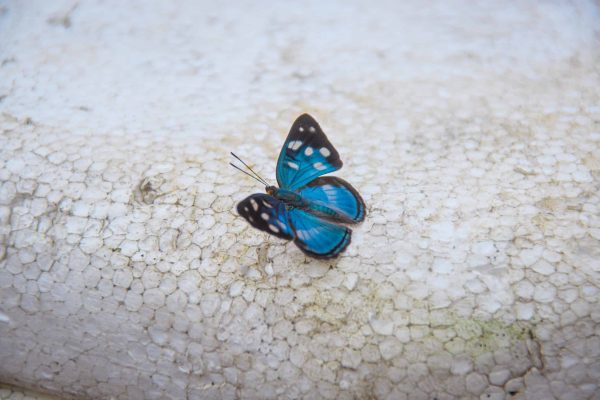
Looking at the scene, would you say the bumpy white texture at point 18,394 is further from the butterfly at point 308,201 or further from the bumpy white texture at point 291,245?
the butterfly at point 308,201

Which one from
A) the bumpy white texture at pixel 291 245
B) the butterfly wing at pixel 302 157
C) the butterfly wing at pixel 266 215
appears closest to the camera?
the butterfly wing at pixel 266 215

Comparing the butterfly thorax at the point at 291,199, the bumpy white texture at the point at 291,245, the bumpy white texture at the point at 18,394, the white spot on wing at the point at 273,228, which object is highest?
the white spot on wing at the point at 273,228

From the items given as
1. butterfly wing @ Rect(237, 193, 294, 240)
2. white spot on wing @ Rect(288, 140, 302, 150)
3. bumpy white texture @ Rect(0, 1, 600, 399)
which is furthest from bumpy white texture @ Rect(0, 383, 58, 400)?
white spot on wing @ Rect(288, 140, 302, 150)

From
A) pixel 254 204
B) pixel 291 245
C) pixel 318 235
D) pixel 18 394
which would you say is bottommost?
pixel 18 394

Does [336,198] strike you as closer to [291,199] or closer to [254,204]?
[291,199]

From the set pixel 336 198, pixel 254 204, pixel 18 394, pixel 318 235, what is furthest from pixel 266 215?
pixel 18 394

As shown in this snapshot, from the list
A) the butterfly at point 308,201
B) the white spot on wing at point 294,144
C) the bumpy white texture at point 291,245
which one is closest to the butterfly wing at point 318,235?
the butterfly at point 308,201
